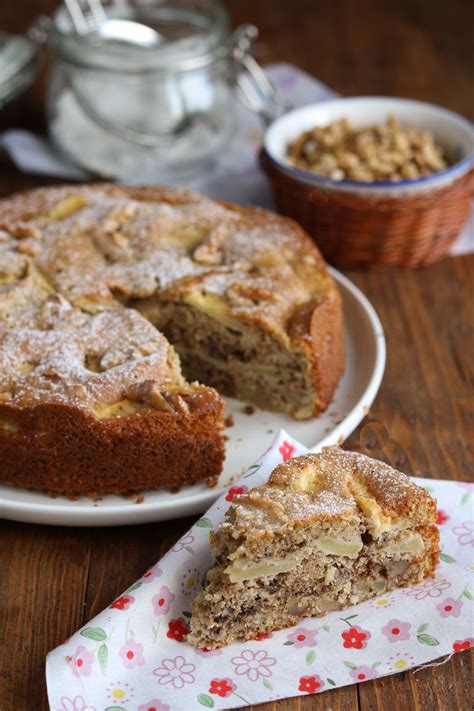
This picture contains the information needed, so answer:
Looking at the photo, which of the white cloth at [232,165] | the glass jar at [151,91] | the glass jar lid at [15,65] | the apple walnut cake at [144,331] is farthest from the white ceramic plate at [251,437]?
the glass jar lid at [15,65]

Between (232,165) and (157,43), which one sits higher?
(157,43)

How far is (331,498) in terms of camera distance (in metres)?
2.33

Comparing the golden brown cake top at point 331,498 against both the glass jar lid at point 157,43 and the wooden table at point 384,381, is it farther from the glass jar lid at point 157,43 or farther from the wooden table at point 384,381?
the glass jar lid at point 157,43

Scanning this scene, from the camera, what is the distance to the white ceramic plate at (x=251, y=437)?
2605mm

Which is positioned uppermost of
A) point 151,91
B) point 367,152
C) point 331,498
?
point 151,91

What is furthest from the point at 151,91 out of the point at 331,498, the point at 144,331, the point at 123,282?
the point at 331,498

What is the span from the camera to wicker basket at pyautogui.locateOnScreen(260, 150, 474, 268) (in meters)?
3.68

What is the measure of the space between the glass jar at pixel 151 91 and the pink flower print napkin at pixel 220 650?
2.22 m

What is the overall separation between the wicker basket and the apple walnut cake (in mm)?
305

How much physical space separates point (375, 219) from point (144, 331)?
1.22 m

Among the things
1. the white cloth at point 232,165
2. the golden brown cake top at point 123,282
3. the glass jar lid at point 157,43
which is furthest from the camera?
the white cloth at point 232,165

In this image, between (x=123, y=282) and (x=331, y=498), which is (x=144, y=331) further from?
(x=331, y=498)

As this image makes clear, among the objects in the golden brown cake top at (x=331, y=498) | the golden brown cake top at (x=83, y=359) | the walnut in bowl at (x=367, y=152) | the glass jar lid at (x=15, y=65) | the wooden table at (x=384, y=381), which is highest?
the glass jar lid at (x=15, y=65)

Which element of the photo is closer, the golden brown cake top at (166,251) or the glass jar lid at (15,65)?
the golden brown cake top at (166,251)
